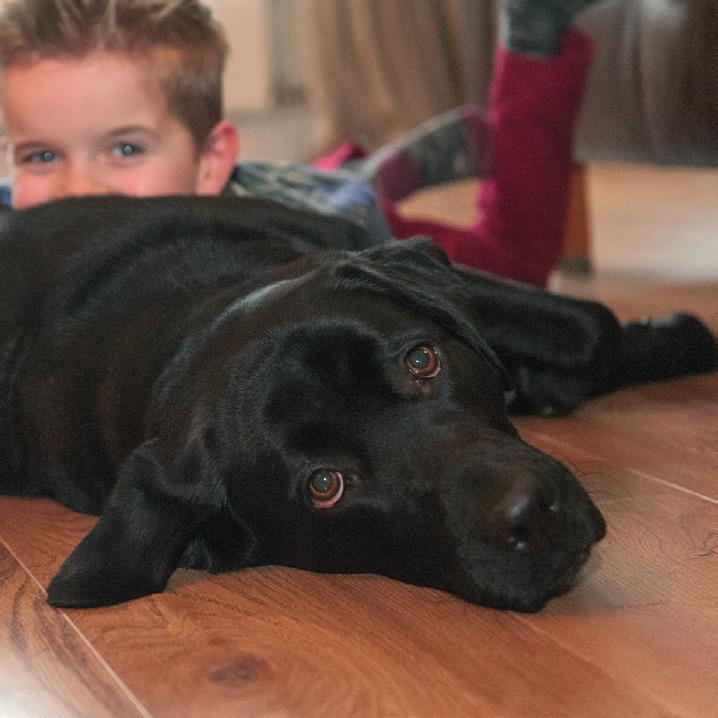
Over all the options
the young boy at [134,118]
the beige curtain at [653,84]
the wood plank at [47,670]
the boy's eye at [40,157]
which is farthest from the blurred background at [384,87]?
the wood plank at [47,670]

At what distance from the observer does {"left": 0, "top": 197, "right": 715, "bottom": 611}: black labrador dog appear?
4.03 ft

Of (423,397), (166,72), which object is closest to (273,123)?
(166,72)

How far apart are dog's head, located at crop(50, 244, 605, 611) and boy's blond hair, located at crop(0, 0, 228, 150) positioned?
116cm

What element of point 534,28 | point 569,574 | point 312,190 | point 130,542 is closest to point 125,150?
point 312,190

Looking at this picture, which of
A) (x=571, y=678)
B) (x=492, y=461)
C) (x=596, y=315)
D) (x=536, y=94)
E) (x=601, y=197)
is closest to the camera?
(x=571, y=678)

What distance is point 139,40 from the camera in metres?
2.46

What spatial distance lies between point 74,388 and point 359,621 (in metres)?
0.58

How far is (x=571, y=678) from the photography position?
1.08 metres

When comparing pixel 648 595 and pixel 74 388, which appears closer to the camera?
pixel 648 595

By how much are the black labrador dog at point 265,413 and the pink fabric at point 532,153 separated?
1270 millimetres

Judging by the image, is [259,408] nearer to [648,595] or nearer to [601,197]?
[648,595]

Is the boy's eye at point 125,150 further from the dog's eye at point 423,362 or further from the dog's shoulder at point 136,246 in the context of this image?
the dog's eye at point 423,362

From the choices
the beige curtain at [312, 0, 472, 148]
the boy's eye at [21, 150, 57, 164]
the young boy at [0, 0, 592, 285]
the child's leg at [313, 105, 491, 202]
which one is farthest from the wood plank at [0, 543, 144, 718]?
the beige curtain at [312, 0, 472, 148]

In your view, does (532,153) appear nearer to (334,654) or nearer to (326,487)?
(326,487)
